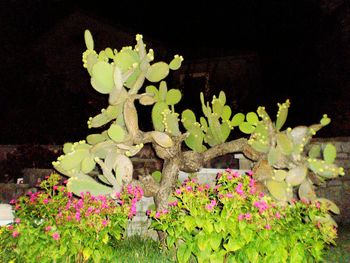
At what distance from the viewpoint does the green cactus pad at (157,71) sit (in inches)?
196

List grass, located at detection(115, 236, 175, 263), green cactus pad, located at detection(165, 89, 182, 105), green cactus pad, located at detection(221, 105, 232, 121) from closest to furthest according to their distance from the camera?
1. grass, located at detection(115, 236, 175, 263)
2. green cactus pad, located at detection(165, 89, 182, 105)
3. green cactus pad, located at detection(221, 105, 232, 121)

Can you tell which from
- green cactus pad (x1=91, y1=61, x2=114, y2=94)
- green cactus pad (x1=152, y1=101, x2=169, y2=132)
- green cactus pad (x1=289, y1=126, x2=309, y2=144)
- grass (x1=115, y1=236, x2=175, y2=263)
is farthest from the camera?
green cactus pad (x1=152, y1=101, x2=169, y2=132)

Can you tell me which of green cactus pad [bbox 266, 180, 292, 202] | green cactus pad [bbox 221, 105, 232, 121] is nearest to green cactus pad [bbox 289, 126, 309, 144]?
green cactus pad [bbox 266, 180, 292, 202]

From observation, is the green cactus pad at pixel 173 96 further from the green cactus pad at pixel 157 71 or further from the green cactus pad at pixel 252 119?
the green cactus pad at pixel 252 119

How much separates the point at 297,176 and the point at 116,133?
7.35 ft

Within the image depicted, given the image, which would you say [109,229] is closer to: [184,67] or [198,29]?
[184,67]

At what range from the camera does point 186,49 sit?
14984 mm

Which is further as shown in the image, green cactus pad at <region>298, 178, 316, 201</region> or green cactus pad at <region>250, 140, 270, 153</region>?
green cactus pad at <region>250, 140, 270, 153</region>

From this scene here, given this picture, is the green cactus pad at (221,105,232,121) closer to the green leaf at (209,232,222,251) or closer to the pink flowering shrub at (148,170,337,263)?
the pink flowering shrub at (148,170,337,263)

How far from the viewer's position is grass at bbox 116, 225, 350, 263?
174 inches

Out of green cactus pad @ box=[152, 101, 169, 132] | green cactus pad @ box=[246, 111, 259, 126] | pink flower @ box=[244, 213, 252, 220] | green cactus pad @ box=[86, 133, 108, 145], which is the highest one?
green cactus pad @ box=[152, 101, 169, 132]

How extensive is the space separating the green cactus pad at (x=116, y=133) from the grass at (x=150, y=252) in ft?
4.52

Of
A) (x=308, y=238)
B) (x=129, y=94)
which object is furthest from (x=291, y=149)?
(x=129, y=94)

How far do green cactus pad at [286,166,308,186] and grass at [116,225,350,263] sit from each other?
1026mm
